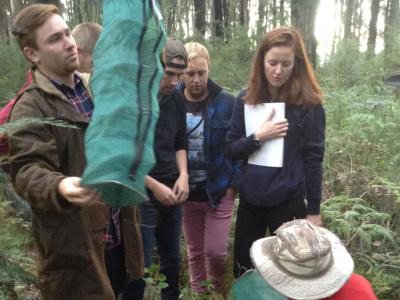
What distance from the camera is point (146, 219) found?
3.06 metres

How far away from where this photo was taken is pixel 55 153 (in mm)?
1729

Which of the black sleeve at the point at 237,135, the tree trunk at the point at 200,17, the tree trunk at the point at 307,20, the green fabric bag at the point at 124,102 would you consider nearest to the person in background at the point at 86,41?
the black sleeve at the point at 237,135

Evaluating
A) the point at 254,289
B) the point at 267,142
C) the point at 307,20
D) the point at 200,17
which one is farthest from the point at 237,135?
the point at 200,17

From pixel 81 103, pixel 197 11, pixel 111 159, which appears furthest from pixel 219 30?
pixel 111 159

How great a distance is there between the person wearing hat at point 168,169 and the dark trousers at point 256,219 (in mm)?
459

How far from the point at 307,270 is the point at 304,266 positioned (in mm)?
21

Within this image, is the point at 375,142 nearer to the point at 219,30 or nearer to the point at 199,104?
the point at 199,104

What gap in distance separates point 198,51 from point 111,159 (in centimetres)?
240

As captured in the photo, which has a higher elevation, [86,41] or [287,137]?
[86,41]

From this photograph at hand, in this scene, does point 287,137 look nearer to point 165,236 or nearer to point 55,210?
point 165,236

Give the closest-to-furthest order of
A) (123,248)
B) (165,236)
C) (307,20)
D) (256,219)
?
(123,248) < (256,219) < (165,236) < (307,20)

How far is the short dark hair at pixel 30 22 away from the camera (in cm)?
184

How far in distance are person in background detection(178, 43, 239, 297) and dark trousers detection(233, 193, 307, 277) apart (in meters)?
0.31

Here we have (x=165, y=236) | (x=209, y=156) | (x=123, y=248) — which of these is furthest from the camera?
(x=209, y=156)
